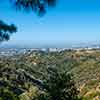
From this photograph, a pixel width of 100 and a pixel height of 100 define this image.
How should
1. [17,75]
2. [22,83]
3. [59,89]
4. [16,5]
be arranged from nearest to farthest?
1. [16,5]
2. [59,89]
3. [22,83]
4. [17,75]

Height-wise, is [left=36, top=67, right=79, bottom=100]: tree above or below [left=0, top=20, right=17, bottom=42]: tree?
below

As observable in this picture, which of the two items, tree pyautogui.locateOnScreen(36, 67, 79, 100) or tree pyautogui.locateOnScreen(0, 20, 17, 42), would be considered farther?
tree pyautogui.locateOnScreen(36, 67, 79, 100)

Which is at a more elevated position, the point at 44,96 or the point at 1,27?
the point at 1,27

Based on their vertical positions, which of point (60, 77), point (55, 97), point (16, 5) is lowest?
point (55, 97)

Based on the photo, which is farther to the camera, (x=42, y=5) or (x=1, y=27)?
(x=1, y=27)

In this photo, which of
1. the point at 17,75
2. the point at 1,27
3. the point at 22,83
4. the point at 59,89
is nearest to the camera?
the point at 1,27

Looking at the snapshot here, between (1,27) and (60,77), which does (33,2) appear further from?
(60,77)

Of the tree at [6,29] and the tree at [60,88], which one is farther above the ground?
the tree at [6,29]

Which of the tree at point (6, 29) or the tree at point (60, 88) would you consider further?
the tree at point (60, 88)

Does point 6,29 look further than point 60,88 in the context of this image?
No

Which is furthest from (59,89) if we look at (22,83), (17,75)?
(17,75)
